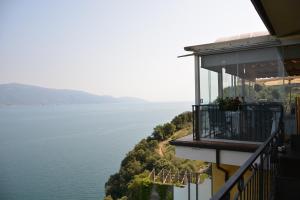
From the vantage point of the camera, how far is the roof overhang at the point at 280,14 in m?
3.49

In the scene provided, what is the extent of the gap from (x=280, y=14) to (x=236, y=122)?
3380 mm

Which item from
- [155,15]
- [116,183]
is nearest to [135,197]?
[116,183]

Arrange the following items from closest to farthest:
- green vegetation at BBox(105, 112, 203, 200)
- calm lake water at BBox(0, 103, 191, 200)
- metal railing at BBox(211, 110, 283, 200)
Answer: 1. metal railing at BBox(211, 110, 283, 200)
2. green vegetation at BBox(105, 112, 203, 200)
3. calm lake water at BBox(0, 103, 191, 200)

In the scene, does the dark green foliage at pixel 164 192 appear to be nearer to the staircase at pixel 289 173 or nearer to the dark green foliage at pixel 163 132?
the staircase at pixel 289 173

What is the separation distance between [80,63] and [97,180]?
7040cm

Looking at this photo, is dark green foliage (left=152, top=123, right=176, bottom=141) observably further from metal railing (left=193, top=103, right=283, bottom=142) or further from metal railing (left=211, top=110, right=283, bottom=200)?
metal railing (left=211, top=110, right=283, bottom=200)

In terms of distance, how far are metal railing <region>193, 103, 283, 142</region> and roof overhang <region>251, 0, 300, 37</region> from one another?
6.28 ft

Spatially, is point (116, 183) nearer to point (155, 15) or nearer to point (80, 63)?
point (155, 15)

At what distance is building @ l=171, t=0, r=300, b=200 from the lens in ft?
14.3

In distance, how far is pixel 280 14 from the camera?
3924 mm

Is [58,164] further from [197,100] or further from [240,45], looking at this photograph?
[240,45]

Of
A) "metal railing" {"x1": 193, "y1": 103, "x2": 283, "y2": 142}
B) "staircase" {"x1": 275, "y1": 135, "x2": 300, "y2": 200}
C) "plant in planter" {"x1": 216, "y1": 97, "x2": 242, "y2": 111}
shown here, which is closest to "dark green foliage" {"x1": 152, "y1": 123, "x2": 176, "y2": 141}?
"metal railing" {"x1": 193, "y1": 103, "x2": 283, "y2": 142}

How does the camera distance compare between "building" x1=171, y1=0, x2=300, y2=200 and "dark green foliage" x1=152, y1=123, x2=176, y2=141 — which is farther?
"dark green foliage" x1=152, y1=123, x2=176, y2=141

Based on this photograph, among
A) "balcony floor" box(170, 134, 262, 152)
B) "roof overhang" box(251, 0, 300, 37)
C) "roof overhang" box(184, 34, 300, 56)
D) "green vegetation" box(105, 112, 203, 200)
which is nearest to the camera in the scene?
"roof overhang" box(251, 0, 300, 37)
